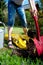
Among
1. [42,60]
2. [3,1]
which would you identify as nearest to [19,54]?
[42,60]

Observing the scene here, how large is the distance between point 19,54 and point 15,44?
1061mm

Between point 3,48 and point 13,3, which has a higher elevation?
point 13,3

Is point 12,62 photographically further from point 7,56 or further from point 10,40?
point 10,40

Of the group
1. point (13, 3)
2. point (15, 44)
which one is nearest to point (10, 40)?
point (15, 44)

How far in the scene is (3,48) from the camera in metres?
5.71

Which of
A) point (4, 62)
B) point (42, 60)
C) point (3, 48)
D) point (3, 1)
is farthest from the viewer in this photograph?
point (3, 1)

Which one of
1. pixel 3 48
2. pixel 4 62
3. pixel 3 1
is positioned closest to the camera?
pixel 4 62

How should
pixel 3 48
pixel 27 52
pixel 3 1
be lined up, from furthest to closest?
pixel 3 1 → pixel 3 48 → pixel 27 52

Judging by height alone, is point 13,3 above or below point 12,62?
above

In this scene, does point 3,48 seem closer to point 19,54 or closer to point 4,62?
point 19,54

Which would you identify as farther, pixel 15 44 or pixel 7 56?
pixel 15 44

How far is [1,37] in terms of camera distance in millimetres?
5734

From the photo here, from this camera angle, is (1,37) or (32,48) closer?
(32,48)

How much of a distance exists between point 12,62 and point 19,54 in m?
0.70
